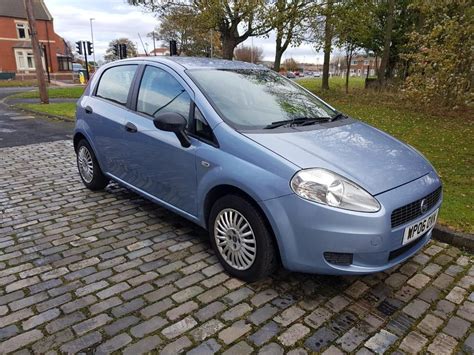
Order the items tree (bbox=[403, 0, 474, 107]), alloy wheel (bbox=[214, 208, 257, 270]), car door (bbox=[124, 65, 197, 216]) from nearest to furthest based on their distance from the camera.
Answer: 1. alloy wheel (bbox=[214, 208, 257, 270])
2. car door (bbox=[124, 65, 197, 216])
3. tree (bbox=[403, 0, 474, 107])

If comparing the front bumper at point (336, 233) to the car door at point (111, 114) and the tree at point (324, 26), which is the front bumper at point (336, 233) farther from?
the tree at point (324, 26)

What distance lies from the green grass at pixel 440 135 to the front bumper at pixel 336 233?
1.80m

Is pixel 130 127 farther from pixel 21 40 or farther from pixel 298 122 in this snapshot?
pixel 21 40

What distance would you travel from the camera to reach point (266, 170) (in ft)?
9.18

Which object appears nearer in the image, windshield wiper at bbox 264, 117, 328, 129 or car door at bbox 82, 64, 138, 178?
windshield wiper at bbox 264, 117, 328, 129

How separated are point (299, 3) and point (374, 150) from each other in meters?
15.9

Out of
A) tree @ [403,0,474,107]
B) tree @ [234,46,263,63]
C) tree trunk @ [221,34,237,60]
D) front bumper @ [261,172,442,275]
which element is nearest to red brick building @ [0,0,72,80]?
tree @ [234,46,263,63]

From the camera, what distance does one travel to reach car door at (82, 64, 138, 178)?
4.31 metres

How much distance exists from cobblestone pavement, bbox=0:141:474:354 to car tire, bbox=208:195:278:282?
0.14 m

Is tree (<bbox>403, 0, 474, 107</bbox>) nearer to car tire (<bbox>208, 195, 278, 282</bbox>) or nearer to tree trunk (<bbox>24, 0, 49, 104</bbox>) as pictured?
car tire (<bbox>208, 195, 278, 282</bbox>)

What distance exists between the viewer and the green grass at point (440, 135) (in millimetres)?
4578

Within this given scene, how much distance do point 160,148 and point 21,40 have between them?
56.3m

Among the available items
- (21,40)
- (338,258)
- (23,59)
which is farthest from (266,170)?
(21,40)

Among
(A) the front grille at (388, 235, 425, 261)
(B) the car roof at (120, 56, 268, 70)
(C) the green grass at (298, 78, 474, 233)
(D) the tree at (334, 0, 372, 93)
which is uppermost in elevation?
(D) the tree at (334, 0, 372, 93)
